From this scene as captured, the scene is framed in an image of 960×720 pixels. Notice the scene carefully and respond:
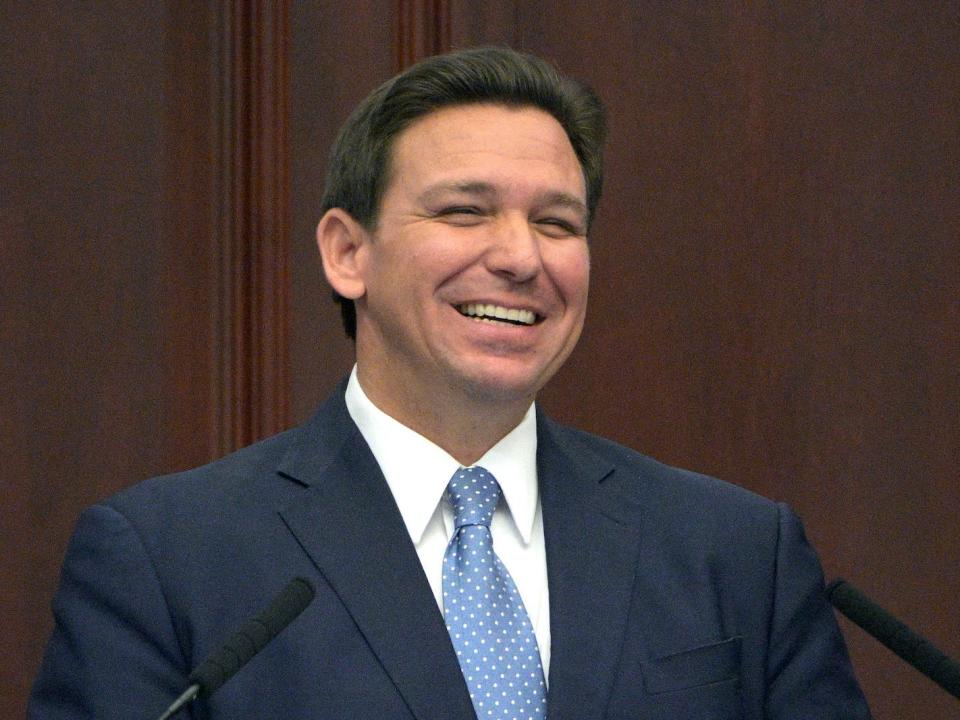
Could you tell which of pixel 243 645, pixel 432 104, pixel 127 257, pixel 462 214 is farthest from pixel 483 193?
pixel 243 645

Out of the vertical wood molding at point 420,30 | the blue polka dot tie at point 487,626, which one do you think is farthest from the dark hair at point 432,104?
the blue polka dot tie at point 487,626

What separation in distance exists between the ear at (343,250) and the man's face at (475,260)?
24mm

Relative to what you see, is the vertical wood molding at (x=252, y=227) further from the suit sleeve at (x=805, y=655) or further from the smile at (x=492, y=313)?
the suit sleeve at (x=805, y=655)

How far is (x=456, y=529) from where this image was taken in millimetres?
1689

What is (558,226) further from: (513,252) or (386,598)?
(386,598)

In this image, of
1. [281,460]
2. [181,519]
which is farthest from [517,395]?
[181,519]

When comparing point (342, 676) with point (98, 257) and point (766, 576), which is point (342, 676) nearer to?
point (766, 576)

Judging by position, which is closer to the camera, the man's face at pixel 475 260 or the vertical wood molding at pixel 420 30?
the man's face at pixel 475 260

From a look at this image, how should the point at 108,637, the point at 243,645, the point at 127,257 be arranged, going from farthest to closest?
the point at 127,257 → the point at 108,637 → the point at 243,645

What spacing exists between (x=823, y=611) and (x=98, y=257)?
35.2 inches

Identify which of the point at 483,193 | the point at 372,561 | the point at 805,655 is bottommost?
the point at 805,655

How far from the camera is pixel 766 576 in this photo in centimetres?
176

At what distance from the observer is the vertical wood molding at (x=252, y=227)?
2.04 metres

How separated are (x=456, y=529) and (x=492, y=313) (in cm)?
22
